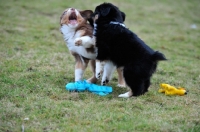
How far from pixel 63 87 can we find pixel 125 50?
1174mm

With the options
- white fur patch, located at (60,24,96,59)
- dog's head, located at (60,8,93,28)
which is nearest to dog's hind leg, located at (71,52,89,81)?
white fur patch, located at (60,24,96,59)

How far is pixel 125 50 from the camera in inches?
184

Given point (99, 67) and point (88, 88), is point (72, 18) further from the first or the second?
point (88, 88)

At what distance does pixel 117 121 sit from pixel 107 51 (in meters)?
1.32

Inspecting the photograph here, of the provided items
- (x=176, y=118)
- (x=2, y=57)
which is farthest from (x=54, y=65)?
(x=176, y=118)

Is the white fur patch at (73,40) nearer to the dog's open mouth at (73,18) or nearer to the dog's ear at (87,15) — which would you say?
the dog's open mouth at (73,18)

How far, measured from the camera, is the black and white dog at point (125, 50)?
15.0ft

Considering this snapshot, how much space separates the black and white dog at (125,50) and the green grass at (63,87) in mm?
311

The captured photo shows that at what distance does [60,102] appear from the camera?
4.38 m

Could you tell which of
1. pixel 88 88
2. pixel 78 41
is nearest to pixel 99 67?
pixel 88 88

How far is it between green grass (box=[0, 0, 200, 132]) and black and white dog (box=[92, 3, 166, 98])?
311 millimetres

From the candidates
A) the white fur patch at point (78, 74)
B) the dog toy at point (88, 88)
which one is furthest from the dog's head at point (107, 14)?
the dog toy at point (88, 88)

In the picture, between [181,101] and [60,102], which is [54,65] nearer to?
[60,102]

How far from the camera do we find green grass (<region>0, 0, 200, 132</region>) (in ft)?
12.5
